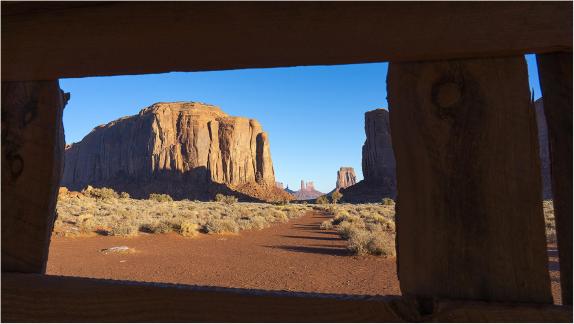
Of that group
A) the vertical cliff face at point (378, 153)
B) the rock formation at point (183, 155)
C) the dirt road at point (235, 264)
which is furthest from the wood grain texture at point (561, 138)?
the rock formation at point (183, 155)

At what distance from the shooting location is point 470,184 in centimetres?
107

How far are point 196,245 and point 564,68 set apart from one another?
12366 millimetres

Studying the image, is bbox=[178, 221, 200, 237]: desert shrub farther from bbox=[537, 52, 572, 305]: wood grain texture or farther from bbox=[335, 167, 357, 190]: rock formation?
bbox=[335, 167, 357, 190]: rock formation

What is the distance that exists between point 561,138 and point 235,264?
29.1 ft

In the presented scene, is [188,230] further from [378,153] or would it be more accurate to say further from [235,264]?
[378,153]

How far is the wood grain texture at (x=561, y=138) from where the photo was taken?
111 centimetres

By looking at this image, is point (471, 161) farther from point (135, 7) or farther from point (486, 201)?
point (135, 7)

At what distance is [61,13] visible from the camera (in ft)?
3.67

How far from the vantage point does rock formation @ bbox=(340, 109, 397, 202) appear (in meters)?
72.3

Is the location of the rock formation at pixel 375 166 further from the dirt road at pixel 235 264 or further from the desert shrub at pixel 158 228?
the dirt road at pixel 235 264

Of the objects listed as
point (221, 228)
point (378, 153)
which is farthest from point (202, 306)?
point (378, 153)

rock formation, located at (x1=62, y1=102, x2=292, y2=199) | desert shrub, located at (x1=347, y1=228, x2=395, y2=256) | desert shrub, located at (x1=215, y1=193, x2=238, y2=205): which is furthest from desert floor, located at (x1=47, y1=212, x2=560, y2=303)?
rock formation, located at (x1=62, y1=102, x2=292, y2=199)

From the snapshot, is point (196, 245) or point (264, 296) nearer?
point (264, 296)

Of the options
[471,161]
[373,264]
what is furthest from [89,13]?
[373,264]
